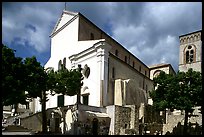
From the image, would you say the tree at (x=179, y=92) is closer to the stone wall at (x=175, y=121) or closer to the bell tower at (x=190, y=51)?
the stone wall at (x=175, y=121)

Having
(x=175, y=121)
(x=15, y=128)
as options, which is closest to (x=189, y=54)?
(x=175, y=121)

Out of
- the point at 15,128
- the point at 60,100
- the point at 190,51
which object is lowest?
the point at 15,128

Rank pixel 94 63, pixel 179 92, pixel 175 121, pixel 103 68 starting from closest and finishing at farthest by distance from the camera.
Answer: pixel 179 92 < pixel 103 68 < pixel 175 121 < pixel 94 63

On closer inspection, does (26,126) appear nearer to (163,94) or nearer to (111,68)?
(111,68)

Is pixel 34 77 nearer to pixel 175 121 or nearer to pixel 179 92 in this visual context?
pixel 179 92

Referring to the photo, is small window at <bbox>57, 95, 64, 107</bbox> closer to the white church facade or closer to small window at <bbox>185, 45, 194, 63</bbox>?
the white church facade

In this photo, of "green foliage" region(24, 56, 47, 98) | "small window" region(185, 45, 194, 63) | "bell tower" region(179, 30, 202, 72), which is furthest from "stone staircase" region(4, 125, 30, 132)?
"small window" region(185, 45, 194, 63)

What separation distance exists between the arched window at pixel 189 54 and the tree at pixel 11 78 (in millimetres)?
34612

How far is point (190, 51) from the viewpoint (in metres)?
47.7

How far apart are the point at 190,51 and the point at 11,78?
3676 centimetres

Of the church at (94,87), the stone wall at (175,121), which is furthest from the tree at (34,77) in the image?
the stone wall at (175,121)

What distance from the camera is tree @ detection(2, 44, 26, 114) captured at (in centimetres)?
1827

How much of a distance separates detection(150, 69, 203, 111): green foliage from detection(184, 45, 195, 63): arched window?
64.3 ft

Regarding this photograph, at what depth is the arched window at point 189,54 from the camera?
155 ft
